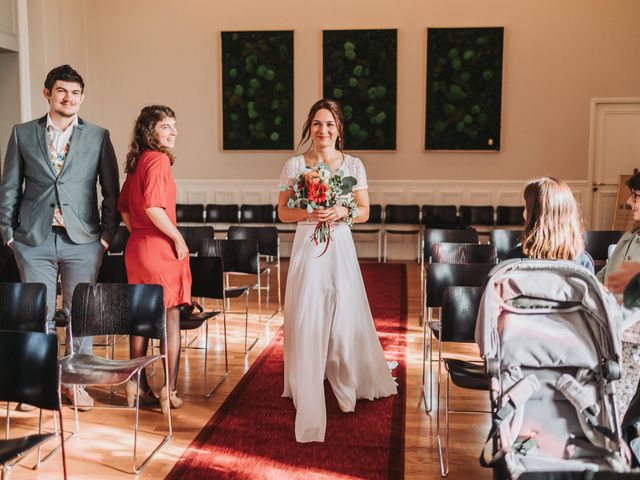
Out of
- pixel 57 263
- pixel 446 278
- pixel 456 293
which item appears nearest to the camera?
pixel 456 293

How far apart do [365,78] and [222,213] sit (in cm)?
351

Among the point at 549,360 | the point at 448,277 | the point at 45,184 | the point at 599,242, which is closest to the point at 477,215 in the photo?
the point at 599,242

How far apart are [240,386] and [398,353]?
1.53 m

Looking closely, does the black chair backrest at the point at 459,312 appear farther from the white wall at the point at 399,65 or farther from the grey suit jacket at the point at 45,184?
the white wall at the point at 399,65

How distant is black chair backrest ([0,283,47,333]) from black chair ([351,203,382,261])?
7.96m

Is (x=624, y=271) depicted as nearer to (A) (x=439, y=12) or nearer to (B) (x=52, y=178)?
(B) (x=52, y=178)

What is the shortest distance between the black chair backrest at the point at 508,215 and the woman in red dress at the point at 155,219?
802 cm

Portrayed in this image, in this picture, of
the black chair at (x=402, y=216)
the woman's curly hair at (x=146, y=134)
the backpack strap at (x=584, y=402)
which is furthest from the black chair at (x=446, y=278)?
the black chair at (x=402, y=216)

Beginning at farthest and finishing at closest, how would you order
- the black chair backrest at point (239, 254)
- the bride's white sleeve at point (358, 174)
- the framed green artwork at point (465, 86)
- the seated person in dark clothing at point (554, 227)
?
the framed green artwork at point (465, 86) → the black chair backrest at point (239, 254) → the bride's white sleeve at point (358, 174) → the seated person in dark clothing at point (554, 227)

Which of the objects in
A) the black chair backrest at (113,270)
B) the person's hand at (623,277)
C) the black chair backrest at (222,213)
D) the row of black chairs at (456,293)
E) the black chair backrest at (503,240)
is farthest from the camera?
the black chair backrest at (222,213)

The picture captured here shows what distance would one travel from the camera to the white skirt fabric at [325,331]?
3877 millimetres

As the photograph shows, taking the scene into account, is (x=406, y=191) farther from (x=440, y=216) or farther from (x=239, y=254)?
(x=239, y=254)

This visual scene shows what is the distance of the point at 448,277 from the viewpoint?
447 centimetres

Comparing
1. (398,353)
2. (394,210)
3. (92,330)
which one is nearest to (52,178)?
(92,330)
